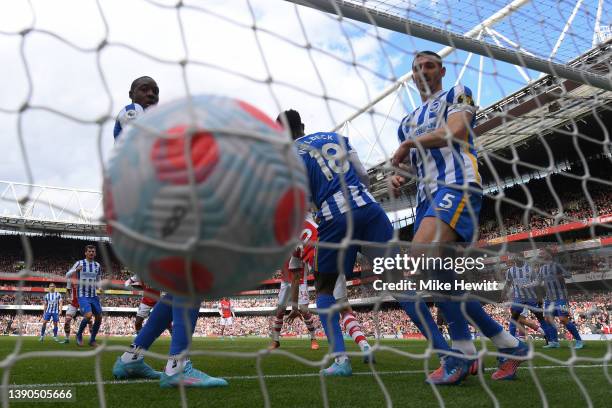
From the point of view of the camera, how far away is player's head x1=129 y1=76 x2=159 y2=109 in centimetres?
332

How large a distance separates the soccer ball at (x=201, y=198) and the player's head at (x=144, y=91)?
204cm

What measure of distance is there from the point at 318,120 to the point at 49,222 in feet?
118

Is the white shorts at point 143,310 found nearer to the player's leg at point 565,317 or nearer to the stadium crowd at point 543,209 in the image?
the player's leg at point 565,317

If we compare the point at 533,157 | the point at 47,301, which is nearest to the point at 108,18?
the point at 47,301

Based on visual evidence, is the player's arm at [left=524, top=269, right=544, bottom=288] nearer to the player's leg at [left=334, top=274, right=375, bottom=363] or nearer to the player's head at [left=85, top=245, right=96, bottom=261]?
the player's leg at [left=334, top=274, right=375, bottom=363]

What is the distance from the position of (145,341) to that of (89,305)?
585 cm

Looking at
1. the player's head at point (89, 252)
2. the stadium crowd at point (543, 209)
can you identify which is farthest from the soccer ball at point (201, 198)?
the stadium crowd at point (543, 209)

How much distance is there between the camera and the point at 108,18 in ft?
6.39

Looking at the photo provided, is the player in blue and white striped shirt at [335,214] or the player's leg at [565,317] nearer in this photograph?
the player in blue and white striped shirt at [335,214]

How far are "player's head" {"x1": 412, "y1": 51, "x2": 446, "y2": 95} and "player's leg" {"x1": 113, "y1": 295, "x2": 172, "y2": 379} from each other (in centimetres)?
197

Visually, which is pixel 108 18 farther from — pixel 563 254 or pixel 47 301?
pixel 563 254

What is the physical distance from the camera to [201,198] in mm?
1220

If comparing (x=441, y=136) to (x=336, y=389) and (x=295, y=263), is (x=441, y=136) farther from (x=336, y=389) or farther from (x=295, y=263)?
(x=295, y=263)

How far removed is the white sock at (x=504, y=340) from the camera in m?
2.74
